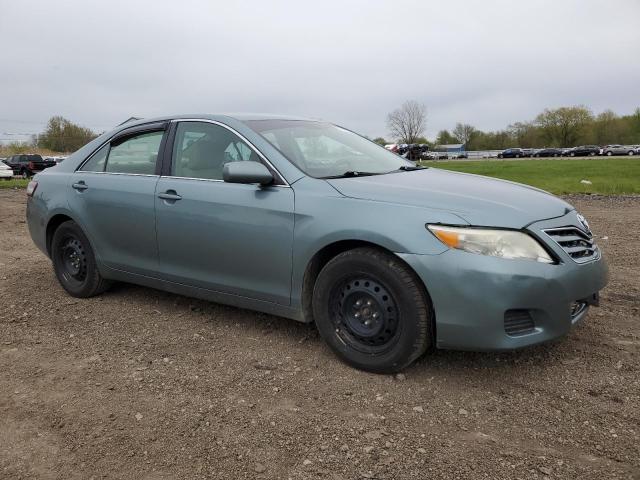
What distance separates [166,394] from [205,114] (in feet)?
6.95

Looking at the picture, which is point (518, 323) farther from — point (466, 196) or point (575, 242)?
point (466, 196)

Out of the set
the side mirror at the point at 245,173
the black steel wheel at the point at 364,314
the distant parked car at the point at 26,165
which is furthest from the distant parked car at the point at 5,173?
the black steel wheel at the point at 364,314

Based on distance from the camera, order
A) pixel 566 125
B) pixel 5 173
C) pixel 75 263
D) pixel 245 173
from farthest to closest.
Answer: pixel 566 125 < pixel 5 173 < pixel 75 263 < pixel 245 173

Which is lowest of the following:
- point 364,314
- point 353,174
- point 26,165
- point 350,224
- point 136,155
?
point 364,314

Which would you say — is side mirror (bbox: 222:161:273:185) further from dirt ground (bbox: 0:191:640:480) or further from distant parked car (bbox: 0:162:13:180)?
distant parked car (bbox: 0:162:13:180)

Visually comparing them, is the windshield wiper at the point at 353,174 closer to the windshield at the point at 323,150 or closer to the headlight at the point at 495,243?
the windshield at the point at 323,150

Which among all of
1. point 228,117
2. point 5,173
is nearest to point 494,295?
point 228,117

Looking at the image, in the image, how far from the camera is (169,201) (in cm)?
408

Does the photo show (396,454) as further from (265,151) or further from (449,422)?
(265,151)

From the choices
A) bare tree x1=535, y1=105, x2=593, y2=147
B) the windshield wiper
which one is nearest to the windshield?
the windshield wiper

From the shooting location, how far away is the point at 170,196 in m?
4.08

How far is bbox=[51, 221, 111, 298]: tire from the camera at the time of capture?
4828 mm

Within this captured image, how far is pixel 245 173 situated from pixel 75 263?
2.34 m

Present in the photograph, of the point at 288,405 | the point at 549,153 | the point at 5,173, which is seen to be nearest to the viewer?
the point at 288,405
